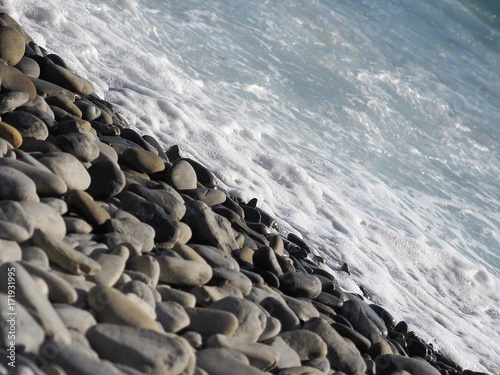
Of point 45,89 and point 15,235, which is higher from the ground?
point 15,235

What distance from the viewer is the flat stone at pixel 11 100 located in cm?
267

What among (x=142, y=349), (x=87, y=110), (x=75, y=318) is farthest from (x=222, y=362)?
(x=87, y=110)

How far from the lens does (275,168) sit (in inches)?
187

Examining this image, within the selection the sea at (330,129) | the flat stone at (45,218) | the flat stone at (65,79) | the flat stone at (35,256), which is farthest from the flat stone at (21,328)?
the sea at (330,129)

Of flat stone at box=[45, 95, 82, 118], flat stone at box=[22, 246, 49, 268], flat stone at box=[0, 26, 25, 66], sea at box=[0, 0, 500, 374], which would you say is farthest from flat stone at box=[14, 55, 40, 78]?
flat stone at box=[22, 246, 49, 268]

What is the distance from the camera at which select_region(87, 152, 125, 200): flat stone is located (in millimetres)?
2498

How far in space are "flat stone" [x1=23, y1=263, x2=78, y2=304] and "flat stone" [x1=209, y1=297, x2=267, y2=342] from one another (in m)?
0.58

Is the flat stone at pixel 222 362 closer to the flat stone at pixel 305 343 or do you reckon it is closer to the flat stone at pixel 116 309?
the flat stone at pixel 116 309

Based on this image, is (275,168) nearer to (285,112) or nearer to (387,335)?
(285,112)

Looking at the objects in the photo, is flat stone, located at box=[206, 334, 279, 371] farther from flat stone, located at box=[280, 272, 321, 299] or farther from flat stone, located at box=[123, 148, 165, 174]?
flat stone, located at box=[123, 148, 165, 174]

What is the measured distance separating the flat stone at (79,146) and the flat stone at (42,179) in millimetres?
381

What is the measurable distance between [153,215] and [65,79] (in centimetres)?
139

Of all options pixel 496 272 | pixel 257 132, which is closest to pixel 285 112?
pixel 257 132

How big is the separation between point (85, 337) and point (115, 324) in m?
0.11
